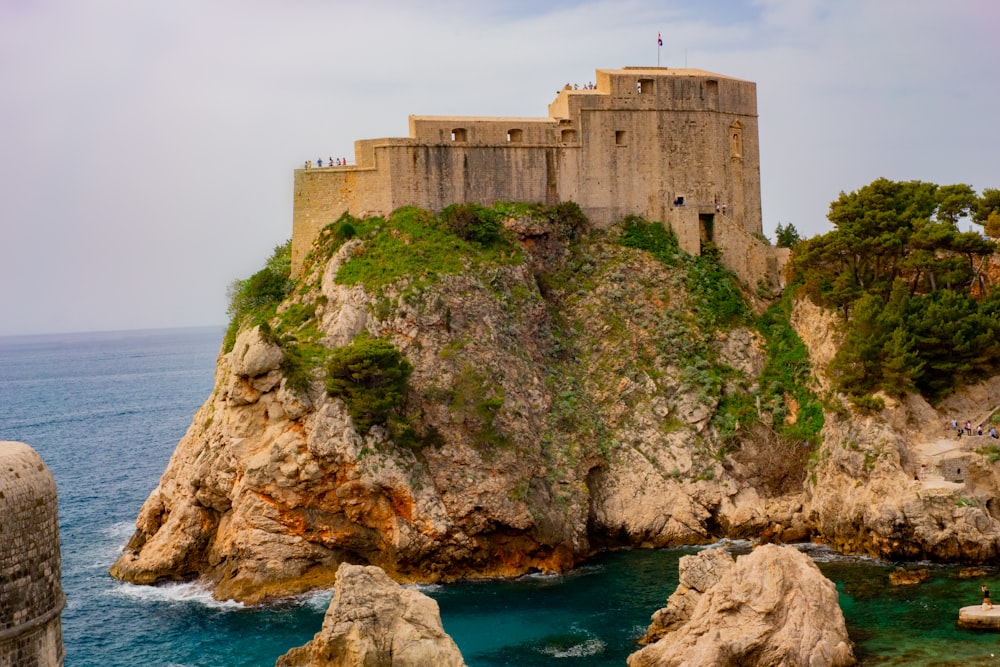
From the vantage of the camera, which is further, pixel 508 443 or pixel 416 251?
pixel 416 251

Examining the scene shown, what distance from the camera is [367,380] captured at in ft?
132

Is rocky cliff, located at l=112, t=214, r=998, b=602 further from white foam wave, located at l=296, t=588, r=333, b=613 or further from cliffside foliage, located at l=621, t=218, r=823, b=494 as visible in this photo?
white foam wave, located at l=296, t=588, r=333, b=613

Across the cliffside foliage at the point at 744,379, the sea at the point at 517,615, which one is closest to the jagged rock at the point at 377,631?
the sea at the point at 517,615

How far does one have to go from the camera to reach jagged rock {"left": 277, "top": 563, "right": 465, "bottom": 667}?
28.9 metres

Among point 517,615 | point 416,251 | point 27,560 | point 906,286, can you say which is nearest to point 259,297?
point 416,251

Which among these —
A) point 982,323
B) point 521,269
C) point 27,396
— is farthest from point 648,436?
point 27,396

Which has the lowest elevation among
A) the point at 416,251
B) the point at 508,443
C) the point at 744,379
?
the point at 508,443

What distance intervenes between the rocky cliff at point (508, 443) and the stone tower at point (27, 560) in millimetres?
25712

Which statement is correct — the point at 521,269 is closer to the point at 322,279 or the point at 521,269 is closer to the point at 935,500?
the point at 322,279

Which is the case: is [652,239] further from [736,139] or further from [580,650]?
[580,650]

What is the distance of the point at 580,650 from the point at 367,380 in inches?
485

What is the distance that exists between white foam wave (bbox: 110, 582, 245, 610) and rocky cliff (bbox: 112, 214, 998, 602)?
542mm

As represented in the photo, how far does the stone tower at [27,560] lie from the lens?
477 inches

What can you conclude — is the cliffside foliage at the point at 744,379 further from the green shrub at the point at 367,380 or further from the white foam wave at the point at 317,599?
the white foam wave at the point at 317,599
